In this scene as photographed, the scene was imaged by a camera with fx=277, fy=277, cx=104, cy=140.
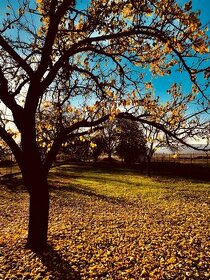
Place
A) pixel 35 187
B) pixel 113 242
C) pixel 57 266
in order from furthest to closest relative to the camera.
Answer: pixel 113 242 < pixel 35 187 < pixel 57 266

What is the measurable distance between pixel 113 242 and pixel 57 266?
235cm

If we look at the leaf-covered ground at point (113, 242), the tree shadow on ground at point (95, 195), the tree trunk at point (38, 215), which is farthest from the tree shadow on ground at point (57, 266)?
the tree shadow on ground at point (95, 195)

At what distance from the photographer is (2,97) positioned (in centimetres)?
752

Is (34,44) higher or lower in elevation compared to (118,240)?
higher

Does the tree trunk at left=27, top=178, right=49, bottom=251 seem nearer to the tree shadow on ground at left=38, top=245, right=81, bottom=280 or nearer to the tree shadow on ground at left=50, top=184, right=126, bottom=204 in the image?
the tree shadow on ground at left=38, top=245, right=81, bottom=280

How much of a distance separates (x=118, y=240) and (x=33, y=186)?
3.42 m

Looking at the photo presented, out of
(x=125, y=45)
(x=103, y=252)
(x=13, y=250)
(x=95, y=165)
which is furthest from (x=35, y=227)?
(x=95, y=165)

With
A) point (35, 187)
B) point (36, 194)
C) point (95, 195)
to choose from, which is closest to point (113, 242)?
point (36, 194)

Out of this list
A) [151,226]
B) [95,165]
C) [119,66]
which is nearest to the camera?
[119,66]

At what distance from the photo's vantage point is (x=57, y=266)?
7094mm

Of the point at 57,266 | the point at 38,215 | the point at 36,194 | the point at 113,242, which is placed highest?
the point at 36,194

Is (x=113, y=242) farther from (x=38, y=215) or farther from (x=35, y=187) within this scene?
(x=35, y=187)

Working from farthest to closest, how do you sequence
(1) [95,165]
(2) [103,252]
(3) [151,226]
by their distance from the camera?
(1) [95,165]
(3) [151,226]
(2) [103,252]

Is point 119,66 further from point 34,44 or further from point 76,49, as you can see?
point 34,44
